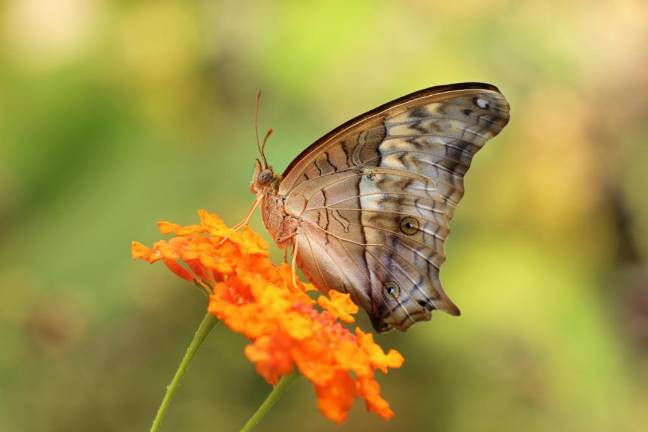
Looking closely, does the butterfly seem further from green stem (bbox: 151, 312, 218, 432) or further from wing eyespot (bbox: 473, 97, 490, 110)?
green stem (bbox: 151, 312, 218, 432)

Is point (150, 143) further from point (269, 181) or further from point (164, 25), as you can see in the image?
point (269, 181)

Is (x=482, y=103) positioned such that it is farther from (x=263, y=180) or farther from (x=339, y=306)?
(x=339, y=306)

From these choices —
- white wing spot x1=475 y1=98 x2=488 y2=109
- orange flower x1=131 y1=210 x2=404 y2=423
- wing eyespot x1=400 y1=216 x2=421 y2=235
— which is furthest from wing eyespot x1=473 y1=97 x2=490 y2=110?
orange flower x1=131 y1=210 x2=404 y2=423

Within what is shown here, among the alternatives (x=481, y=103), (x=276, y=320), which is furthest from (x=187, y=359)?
(x=481, y=103)

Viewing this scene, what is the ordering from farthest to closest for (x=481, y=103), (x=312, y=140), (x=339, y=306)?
(x=312, y=140)
(x=481, y=103)
(x=339, y=306)

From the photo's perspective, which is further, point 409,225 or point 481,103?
point 409,225

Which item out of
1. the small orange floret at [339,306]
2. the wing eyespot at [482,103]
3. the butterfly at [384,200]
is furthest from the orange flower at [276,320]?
the wing eyespot at [482,103]

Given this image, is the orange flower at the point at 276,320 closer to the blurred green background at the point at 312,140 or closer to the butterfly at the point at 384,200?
the butterfly at the point at 384,200

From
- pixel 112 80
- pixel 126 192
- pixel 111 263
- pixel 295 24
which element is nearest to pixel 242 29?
pixel 295 24
